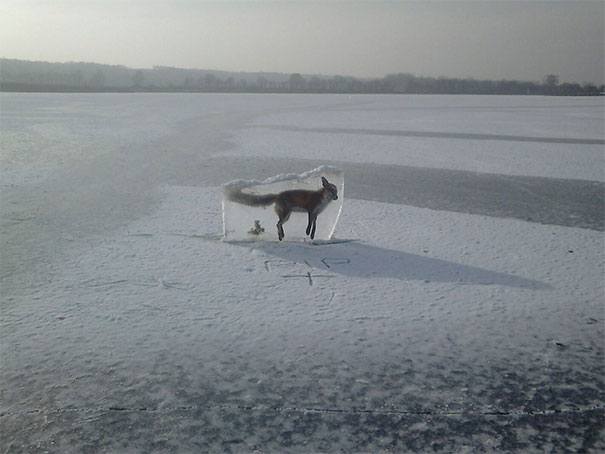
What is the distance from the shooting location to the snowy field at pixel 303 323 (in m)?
2.26

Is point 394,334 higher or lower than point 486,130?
lower

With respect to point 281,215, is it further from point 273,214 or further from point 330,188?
point 330,188

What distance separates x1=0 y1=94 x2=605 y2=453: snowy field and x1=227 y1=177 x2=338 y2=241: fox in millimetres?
349

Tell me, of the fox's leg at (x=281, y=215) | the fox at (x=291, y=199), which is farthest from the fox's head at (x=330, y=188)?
the fox's leg at (x=281, y=215)

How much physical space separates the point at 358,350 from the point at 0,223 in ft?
13.8

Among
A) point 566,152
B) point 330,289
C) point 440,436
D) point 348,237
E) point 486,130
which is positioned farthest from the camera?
point 486,130

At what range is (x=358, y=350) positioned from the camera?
2943 millimetres

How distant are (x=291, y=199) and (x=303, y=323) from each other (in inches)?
61.9

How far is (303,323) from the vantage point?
3.25m

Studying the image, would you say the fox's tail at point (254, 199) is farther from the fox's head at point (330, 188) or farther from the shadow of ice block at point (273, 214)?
the fox's head at point (330, 188)

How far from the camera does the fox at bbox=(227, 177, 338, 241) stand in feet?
14.9

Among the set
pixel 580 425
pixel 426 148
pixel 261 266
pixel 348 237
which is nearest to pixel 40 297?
pixel 261 266

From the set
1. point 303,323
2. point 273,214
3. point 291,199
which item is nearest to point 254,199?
point 273,214

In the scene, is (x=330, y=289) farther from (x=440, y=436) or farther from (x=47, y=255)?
(x=47, y=255)
